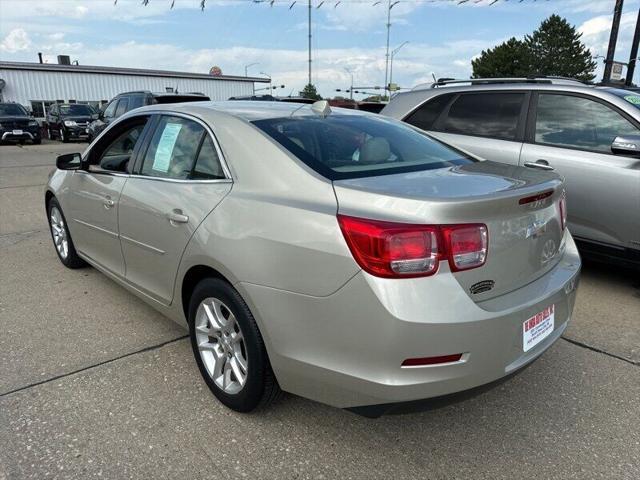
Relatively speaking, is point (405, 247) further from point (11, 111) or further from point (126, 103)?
point (11, 111)

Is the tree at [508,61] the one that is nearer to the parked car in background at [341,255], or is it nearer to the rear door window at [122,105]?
the rear door window at [122,105]

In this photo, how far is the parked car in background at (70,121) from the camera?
22.2 metres

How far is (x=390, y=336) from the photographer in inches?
75.9

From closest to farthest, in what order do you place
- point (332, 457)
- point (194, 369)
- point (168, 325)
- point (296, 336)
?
point (296, 336) → point (332, 457) → point (194, 369) → point (168, 325)

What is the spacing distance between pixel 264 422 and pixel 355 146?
5.00 feet

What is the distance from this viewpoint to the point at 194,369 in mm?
3111

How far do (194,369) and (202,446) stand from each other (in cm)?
74

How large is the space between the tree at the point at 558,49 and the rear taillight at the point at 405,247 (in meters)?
71.0

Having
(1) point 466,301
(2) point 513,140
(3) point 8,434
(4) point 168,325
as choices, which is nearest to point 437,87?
(2) point 513,140

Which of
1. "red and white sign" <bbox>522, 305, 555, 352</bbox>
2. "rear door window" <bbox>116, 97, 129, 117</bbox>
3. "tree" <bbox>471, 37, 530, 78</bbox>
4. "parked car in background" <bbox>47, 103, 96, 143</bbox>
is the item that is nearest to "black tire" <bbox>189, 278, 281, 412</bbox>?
"red and white sign" <bbox>522, 305, 555, 352</bbox>

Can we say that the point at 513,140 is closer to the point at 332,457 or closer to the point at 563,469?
the point at 563,469

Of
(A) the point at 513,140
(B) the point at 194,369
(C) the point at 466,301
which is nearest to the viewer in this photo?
(C) the point at 466,301

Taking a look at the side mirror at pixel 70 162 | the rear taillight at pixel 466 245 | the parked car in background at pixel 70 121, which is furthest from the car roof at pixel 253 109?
the parked car in background at pixel 70 121

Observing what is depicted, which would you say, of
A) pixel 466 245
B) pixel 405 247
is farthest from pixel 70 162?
pixel 466 245
